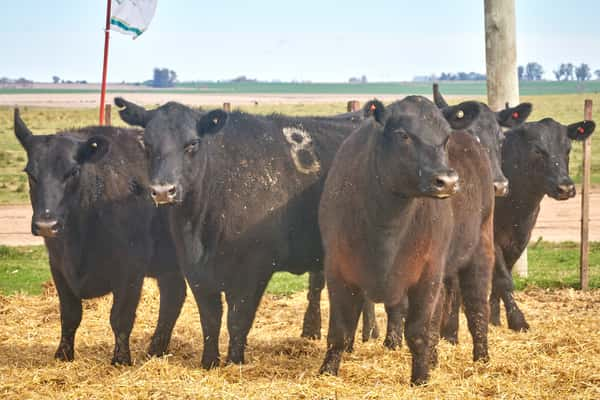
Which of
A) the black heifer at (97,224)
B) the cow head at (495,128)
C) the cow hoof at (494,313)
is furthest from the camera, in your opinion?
the cow hoof at (494,313)

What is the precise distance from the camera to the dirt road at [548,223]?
653 inches

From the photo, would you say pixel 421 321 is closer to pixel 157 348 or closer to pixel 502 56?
pixel 157 348

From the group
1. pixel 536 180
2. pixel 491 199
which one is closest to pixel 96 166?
pixel 491 199

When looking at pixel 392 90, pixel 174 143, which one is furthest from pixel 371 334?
pixel 392 90

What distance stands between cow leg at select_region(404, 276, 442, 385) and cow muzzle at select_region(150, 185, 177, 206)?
184cm

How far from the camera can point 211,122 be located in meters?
7.82

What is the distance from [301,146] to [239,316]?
1.68 m

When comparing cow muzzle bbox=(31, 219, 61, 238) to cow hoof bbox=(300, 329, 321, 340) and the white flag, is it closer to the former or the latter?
cow hoof bbox=(300, 329, 321, 340)

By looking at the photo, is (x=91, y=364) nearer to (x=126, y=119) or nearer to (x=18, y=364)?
(x=18, y=364)

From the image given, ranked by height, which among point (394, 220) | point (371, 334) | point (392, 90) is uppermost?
point (392, 90)

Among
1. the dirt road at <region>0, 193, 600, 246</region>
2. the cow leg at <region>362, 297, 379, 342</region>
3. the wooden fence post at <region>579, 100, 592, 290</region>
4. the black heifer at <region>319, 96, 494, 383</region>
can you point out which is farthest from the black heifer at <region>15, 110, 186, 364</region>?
the dirt road at <region>0, 193, 600, 246</region>

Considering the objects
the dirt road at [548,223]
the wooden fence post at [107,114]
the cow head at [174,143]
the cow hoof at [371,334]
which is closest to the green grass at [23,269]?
the dirt road at [548,223]

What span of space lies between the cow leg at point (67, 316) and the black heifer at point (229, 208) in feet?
3.46

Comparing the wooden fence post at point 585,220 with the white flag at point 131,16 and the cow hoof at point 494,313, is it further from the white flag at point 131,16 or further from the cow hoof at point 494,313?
the white flag at point 131,16
